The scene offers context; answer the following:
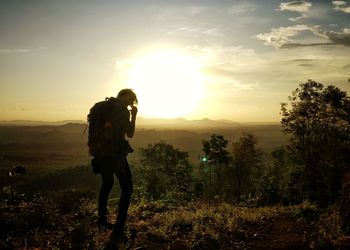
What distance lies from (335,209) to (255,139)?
222 ft

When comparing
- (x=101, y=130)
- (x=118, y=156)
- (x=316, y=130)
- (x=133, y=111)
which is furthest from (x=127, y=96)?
(x=316, y=130)

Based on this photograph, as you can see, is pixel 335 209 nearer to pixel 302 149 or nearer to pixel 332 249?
pixel 332 249

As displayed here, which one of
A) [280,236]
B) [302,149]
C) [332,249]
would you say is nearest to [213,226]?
[280,236]

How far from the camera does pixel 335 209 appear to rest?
6.68 meters

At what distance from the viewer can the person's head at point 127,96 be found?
589cm

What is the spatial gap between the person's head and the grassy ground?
6.59ft

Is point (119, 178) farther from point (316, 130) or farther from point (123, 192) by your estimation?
point (316, 130)

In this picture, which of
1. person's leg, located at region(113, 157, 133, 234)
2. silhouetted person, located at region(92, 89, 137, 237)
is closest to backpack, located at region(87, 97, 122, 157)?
silhouetted person, located at region(92, 89, 137, 237)

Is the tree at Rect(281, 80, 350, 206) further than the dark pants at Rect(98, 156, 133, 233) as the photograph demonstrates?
Yes

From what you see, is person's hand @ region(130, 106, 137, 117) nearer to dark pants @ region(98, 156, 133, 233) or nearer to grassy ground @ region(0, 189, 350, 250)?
dark pants @ region(98, 156, 133, 233)

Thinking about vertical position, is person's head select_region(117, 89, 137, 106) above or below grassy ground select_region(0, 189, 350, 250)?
above

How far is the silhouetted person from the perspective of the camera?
18.5 feet

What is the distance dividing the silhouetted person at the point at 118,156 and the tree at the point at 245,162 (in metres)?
67.9

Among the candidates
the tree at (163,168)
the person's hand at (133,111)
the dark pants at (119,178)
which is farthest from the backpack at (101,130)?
the tree at (163,168)
